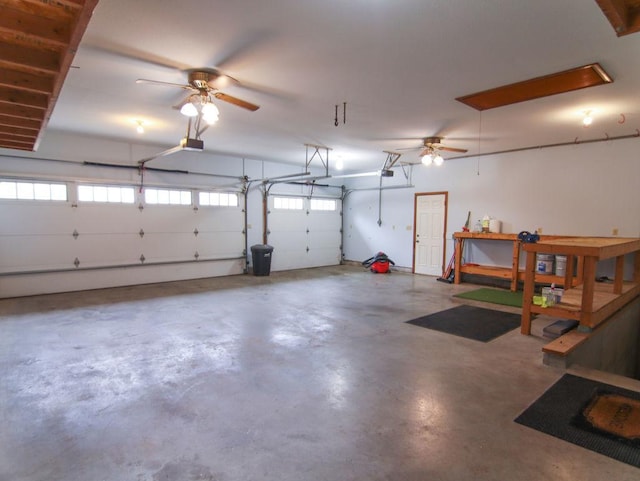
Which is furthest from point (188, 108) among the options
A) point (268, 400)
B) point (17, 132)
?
point (268, 400)

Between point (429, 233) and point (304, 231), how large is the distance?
3546 millimetres

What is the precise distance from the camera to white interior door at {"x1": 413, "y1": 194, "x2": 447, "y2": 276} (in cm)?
873

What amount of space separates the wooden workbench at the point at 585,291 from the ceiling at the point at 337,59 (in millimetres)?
1785

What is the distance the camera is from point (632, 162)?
6074 mm

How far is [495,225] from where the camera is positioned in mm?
7598

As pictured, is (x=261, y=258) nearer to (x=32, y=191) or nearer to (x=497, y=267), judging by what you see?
(x=32, y=191)

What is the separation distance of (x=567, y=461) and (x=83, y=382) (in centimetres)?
368

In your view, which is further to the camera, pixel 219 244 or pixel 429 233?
pixel 429 233

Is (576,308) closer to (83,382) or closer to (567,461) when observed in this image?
(567,461)

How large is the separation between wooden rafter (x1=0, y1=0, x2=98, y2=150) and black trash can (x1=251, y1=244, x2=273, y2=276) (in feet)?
18.4

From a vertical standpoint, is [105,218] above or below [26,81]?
below

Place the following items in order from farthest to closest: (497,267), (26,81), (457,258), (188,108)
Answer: (457,258) → (497,267) → (188,108) → (26,81)

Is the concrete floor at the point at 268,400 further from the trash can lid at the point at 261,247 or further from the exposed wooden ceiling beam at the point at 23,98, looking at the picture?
the trash can lid at the point at 261,247

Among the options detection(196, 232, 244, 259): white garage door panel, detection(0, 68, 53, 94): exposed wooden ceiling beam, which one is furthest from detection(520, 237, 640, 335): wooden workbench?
detection(196, 232, 244, 259): white garage door panel
